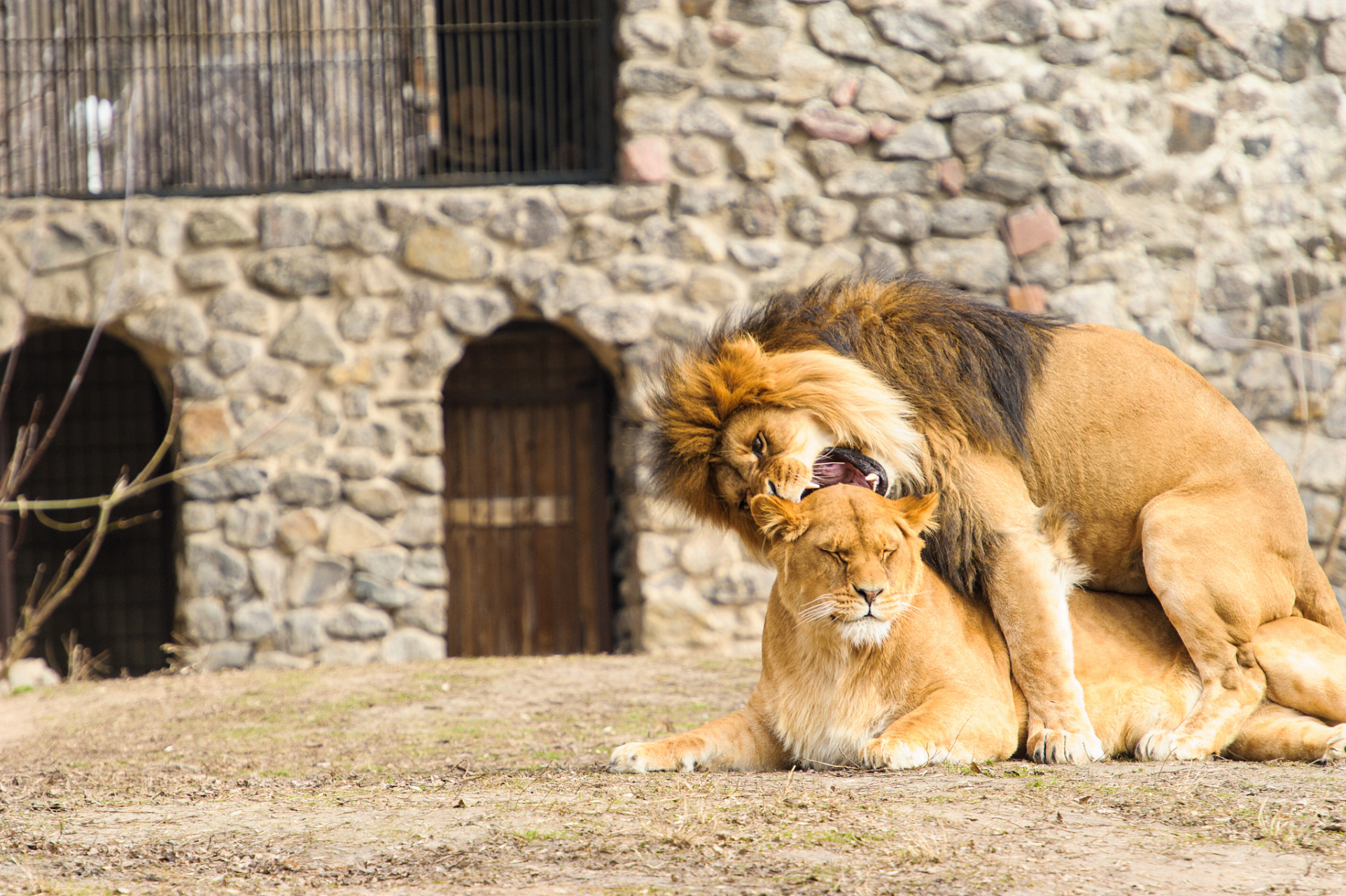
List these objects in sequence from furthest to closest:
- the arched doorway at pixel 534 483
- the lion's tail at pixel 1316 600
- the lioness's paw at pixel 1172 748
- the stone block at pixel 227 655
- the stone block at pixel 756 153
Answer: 1. the arched doorway at pixel 534 483
2. the stone block at pixel 756 153
3. the stone block at pixel 227 655
4. the lion's tail at pixel 1316 600
5. the lioness's paw at pixel 1172 748

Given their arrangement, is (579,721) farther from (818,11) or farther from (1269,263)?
(1269,263)

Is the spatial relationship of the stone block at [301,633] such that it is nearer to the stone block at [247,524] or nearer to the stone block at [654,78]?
the stone block at [247,524]

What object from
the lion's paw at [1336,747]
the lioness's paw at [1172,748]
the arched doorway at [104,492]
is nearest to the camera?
the lion's paw at [1336,747]

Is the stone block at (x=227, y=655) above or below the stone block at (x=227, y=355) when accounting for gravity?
below

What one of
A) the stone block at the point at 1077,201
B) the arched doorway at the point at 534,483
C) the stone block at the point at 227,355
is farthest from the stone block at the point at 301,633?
the stone block at the point at 1077,201

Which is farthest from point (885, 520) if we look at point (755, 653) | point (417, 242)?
point (417, 242)

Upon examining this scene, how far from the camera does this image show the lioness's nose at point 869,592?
347 centimetres

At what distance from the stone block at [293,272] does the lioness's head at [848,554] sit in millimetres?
5002

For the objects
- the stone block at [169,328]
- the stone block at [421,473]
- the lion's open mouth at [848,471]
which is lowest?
the stone block at [421,473]

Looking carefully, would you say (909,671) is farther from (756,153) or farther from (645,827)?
(756,153)

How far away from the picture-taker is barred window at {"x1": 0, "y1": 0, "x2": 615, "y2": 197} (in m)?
8.13

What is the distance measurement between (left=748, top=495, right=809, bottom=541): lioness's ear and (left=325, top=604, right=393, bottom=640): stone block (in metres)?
4.80

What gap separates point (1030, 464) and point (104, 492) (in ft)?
28.5

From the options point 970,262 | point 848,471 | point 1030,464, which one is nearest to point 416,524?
point 970,262
